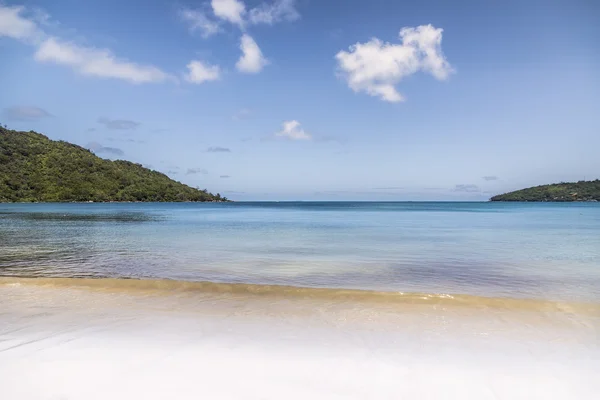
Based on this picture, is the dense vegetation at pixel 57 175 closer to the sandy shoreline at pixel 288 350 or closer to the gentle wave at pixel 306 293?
the gentle wave at pixel 306 293

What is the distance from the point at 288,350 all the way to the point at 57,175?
125 m

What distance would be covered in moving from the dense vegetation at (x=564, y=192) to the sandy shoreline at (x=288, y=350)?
597 ft

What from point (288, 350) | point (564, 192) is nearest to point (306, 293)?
point (288, 350)

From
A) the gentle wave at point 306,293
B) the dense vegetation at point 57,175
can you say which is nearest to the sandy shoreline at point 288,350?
the gentle wave at point 306,293

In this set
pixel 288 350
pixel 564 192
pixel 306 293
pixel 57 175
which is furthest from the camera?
pixel 564 192

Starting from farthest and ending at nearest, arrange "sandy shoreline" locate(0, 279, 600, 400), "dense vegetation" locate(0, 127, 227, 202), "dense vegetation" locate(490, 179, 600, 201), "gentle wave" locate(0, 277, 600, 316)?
"dense vegetation" locate(490, 179, 600, 201)
"dense vegetation" locate(0, 127, 227, 202)
"gentle wave" locate(0, 277, 600, 316)
"sandy shoreline" locate(0, 279, 600, 400)

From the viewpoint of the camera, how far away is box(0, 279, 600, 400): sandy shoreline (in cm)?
366

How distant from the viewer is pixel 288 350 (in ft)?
15.3

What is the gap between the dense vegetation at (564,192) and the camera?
494 ft

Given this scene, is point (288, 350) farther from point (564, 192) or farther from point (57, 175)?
point (564, 192)

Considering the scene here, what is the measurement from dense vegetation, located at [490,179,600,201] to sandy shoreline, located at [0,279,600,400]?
597 feet

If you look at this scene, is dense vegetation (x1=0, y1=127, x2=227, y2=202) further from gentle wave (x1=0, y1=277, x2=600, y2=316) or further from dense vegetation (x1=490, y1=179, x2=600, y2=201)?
dense vegetation (x1=490, y1=179, x2=600, y2=201)

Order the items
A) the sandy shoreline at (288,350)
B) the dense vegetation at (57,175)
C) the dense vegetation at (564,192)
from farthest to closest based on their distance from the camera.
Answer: the dense vegetation at (564,192)
the dense vegetation at (57,175)
the sandy shoreline at (288,350)

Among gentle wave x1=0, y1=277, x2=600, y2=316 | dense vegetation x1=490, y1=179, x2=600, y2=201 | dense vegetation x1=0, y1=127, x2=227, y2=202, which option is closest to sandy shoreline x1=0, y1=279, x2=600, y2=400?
gentle wave x1=0, y1=277, x2=600, y2=316
